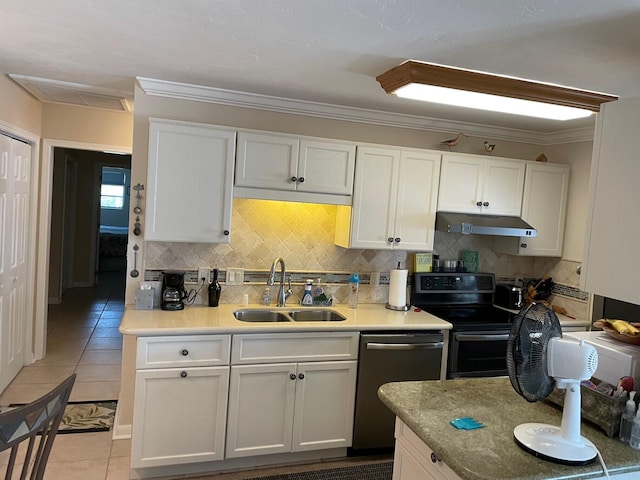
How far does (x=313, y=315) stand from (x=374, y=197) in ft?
3.08

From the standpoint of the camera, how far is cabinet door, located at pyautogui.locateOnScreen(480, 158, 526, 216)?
3.62 meters

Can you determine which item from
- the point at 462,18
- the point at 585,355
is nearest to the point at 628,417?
the point at 585,355

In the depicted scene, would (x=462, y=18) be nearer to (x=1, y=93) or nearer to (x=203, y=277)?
(x=203, y=277)

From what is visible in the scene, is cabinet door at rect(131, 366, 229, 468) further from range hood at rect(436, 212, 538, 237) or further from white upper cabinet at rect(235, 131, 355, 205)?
range hood at rect(436, 212, 538, 237)

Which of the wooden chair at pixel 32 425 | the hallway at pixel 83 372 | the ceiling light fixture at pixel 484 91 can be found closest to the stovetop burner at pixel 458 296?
the ceiling light fixture at pixel 484 91

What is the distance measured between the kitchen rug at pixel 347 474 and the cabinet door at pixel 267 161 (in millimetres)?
1805

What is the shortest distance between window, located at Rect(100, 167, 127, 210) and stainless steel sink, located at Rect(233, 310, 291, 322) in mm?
9426

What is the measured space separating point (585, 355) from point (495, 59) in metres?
1.44

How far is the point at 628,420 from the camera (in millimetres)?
1655

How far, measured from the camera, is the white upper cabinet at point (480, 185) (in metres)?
3.52

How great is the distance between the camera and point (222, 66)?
8.73 ft

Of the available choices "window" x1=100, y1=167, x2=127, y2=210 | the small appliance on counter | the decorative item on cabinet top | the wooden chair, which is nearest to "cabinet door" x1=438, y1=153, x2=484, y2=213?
the decorative item on cabinet top

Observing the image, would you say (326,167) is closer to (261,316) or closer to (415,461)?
(261,316)

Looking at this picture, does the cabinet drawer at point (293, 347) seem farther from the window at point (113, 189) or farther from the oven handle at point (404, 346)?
the window at point (113, 189)
